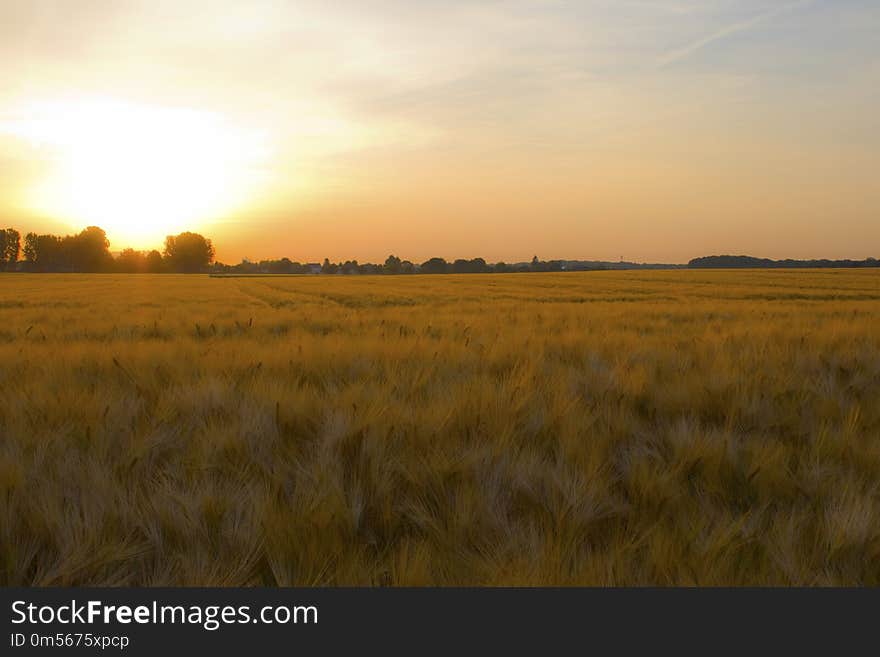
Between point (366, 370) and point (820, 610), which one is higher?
point (366, 370)

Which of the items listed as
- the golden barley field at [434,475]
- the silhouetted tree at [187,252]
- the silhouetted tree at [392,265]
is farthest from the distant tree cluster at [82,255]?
the golden barley field at [434,475]

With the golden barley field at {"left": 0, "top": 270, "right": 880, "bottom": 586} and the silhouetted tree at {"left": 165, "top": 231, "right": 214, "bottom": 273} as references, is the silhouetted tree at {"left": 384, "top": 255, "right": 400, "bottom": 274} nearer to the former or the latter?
the silhouetted tree at {"left": 165, "top": 231, "right": 214, "bottom": 273}

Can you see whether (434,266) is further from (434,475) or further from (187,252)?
(434,475)

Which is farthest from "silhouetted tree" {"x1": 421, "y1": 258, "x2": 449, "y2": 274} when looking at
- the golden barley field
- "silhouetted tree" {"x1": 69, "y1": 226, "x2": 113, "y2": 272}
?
the golden barley field

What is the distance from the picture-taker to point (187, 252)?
117 meters

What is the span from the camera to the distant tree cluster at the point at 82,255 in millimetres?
108938

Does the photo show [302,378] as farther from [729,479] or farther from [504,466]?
[729,479]

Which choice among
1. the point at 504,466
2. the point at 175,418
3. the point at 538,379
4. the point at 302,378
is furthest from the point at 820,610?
the point at 302,378

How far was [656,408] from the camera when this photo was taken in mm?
2855

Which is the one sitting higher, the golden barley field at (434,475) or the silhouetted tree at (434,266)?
the silhouetted tree at (434,266)

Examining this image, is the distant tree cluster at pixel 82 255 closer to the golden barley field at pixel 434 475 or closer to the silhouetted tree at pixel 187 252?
the silhouetted tree at pixel 187 252

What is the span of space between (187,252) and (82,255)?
19884 millimetres

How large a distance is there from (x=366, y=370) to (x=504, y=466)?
1.78 m

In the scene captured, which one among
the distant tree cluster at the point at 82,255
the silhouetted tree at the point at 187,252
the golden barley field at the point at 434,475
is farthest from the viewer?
the silhouetted tree at the point at 187,252
